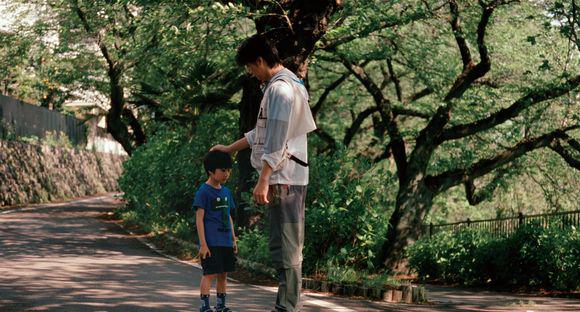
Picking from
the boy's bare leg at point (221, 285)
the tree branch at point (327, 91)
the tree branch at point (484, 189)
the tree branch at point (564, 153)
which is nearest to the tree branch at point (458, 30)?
the tree branch at point (564, 153)

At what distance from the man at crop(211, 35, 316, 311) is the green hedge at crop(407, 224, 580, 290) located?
10.2 meters

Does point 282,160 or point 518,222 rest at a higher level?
point 518,222

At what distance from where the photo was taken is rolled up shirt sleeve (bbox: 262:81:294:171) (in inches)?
232

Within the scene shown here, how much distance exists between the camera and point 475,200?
29625 mm

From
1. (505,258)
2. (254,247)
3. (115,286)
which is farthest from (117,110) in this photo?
(115,286)

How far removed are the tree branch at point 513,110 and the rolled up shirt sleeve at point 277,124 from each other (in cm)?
1436

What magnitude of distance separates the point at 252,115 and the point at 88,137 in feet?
122

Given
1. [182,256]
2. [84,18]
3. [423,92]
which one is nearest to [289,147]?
[182,256]

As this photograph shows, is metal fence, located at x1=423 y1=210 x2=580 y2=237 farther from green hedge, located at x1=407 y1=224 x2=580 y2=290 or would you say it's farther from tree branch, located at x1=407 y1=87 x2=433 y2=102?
tree branch, located at x1=407 y1=87 x2=433 y2=102

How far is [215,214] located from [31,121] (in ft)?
97.0

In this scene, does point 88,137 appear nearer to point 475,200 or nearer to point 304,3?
point 475,200

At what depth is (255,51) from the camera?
609 cm

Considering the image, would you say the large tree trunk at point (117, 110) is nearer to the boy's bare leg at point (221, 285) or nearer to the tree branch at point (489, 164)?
the tree branch at point (489, 164)

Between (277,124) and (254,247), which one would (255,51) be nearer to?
(277,124)
